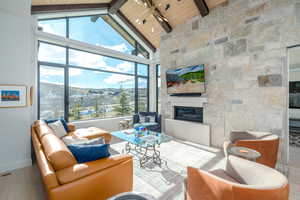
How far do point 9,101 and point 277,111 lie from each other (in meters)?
5.48

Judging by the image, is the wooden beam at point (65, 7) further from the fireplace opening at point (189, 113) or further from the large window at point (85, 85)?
the fireplace opening at point (189, 113)

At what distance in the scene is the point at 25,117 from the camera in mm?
2939

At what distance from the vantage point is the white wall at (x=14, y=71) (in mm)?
2695

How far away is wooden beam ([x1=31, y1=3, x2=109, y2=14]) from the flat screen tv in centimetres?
316

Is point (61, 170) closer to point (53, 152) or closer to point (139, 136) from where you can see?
point (53, 152)

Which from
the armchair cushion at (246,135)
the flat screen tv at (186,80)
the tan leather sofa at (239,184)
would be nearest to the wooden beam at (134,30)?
the flat screen tv at (186,80)

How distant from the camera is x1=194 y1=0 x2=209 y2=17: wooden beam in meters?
3.82

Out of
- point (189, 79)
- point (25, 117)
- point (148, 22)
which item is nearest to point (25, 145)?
point (25, 117)

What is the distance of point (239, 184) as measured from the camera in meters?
1.19

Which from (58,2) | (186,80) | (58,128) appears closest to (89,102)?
(58,128)

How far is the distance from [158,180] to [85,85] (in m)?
3.99

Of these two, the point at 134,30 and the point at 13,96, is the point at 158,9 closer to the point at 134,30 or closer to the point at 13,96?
the point at 134,30

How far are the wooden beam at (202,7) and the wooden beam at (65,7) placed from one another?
2.97m

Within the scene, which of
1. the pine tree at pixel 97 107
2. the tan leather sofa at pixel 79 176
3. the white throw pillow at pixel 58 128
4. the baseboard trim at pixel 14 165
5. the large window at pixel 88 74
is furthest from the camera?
the pine tree at pixel 97 107
